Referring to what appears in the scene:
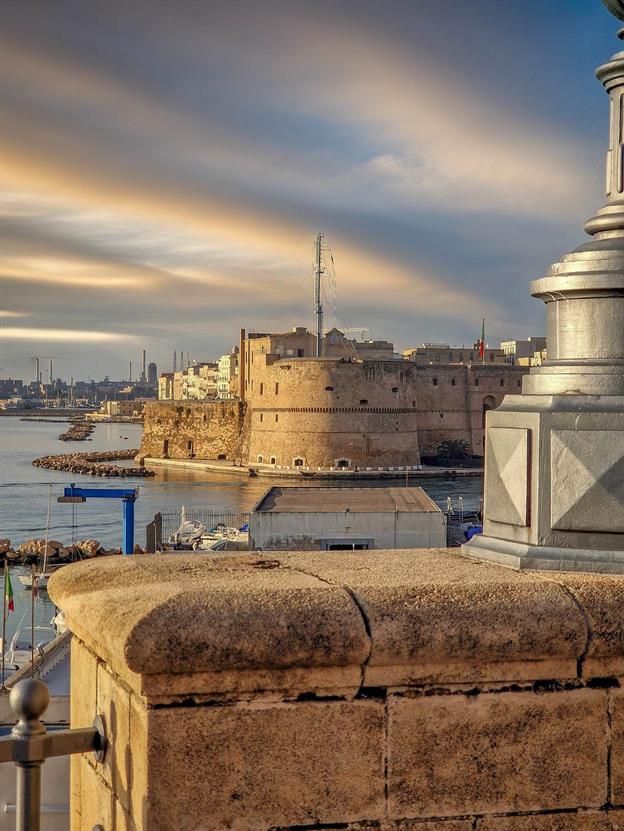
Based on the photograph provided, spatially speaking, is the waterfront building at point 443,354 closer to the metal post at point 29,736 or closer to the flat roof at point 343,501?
the flat roof at point 343,501

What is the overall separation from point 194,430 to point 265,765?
1588 inches

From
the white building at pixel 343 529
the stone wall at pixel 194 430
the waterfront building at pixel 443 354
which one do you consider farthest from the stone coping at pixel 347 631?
the waterfront building at pixel 443 354

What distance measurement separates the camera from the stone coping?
126 cm

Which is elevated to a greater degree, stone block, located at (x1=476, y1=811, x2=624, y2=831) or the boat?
stone block, located at (x1=476, y1=811, x2=624, y2=831)

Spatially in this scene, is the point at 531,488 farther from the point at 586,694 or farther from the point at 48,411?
the point at 48,411

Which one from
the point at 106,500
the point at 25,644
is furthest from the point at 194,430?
the point at 25,644

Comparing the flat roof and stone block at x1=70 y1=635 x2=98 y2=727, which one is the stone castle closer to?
the flat roof

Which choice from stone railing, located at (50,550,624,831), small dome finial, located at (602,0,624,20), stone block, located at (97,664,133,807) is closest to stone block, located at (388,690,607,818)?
stone railing, located at (50,550,624,831)

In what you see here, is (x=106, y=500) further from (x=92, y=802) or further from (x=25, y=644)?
(x=92, y=802)

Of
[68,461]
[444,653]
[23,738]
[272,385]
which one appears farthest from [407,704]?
[68,461]

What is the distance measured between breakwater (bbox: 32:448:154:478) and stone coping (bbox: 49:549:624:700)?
119 ft

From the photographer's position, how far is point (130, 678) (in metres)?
1.30

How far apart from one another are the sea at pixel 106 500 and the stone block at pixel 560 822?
14503 millimetres

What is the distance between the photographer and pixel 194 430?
41.3 meters
